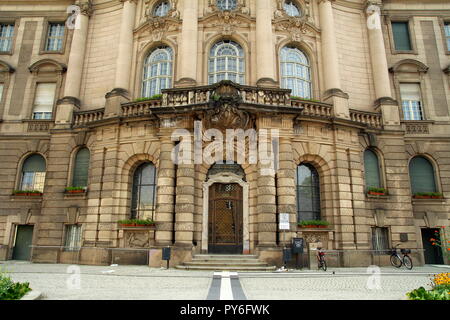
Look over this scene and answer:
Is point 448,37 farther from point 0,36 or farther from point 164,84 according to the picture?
point 0,36

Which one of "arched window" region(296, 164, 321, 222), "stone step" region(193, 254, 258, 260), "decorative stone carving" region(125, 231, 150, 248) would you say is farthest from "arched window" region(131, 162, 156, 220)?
"arched window" region(296, 164, 321, 222)

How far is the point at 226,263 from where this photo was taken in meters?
15.2

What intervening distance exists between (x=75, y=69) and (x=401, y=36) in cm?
2406

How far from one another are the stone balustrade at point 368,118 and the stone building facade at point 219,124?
0.11 meters

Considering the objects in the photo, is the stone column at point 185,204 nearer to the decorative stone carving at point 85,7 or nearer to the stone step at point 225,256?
the stone step at point 225,256

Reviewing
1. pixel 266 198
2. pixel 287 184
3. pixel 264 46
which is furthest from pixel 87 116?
pixel 287 184

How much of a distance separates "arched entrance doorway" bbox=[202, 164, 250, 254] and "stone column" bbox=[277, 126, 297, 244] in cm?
194

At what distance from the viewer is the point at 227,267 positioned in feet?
49.0

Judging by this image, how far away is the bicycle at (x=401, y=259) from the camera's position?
1742cm

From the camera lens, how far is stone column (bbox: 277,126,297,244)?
54.4 ft

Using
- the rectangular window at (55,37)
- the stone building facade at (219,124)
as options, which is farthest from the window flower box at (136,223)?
the rectangular window at (55,37)

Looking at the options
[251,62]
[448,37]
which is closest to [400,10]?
[448,37]

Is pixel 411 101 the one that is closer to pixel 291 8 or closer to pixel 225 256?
pixel 291 8
